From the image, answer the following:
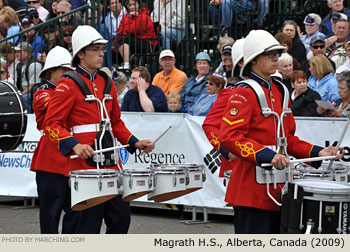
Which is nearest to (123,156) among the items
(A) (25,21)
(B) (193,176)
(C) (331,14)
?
(B) (193,176)

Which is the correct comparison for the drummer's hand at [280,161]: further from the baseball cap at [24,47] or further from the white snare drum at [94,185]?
the baseball cap at [24,47]

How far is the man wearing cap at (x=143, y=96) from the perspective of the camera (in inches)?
409

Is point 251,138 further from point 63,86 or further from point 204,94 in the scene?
point 204,94

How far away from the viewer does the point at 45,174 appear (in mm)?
6879

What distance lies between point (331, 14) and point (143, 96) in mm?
3470

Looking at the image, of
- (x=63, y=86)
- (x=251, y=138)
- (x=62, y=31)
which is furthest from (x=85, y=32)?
(x=62, y=31)

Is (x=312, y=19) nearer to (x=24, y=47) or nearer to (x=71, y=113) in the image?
(x=24, y=47)

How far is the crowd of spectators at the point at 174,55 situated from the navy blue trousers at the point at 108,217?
3813mm

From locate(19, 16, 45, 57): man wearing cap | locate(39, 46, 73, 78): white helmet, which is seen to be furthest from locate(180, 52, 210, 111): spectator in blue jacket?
locate(39, 46, 73, 78): white helmet

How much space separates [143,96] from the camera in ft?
34.1

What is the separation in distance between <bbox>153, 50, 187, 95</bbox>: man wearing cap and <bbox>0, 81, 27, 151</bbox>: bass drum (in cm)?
457

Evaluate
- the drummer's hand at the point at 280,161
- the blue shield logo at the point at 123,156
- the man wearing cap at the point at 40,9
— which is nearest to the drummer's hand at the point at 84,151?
the drummer's hand at the point at 280,161

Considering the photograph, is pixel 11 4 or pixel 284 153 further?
pixel 11 4

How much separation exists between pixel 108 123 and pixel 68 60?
1406mm
